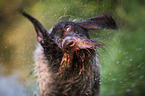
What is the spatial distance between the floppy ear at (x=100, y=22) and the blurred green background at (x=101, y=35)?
2 centimetres

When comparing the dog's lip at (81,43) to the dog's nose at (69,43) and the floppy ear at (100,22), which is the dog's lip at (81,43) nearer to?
the dog's nose at (69,43)

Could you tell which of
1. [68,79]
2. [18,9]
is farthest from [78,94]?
[18,9]

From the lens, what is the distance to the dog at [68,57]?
0.51 metres

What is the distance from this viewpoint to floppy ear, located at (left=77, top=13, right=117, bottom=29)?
0.60 meters

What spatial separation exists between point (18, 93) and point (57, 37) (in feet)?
1.10

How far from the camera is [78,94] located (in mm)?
605

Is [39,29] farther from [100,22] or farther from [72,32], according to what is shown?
[100,22]

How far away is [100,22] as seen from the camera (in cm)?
62

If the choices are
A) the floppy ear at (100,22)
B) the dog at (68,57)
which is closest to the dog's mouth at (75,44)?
the dog at (68,57)

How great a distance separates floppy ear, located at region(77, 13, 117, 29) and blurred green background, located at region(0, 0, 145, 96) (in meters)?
0.02

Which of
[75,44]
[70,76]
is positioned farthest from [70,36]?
[70,76]

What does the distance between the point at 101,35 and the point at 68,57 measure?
0.15 m

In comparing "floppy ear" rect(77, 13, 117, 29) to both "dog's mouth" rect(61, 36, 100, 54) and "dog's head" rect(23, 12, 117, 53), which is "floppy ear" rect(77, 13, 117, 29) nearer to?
"dog's head" rect(23, 12, 117, 53)

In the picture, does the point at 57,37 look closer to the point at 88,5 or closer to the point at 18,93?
the point at 88,5
